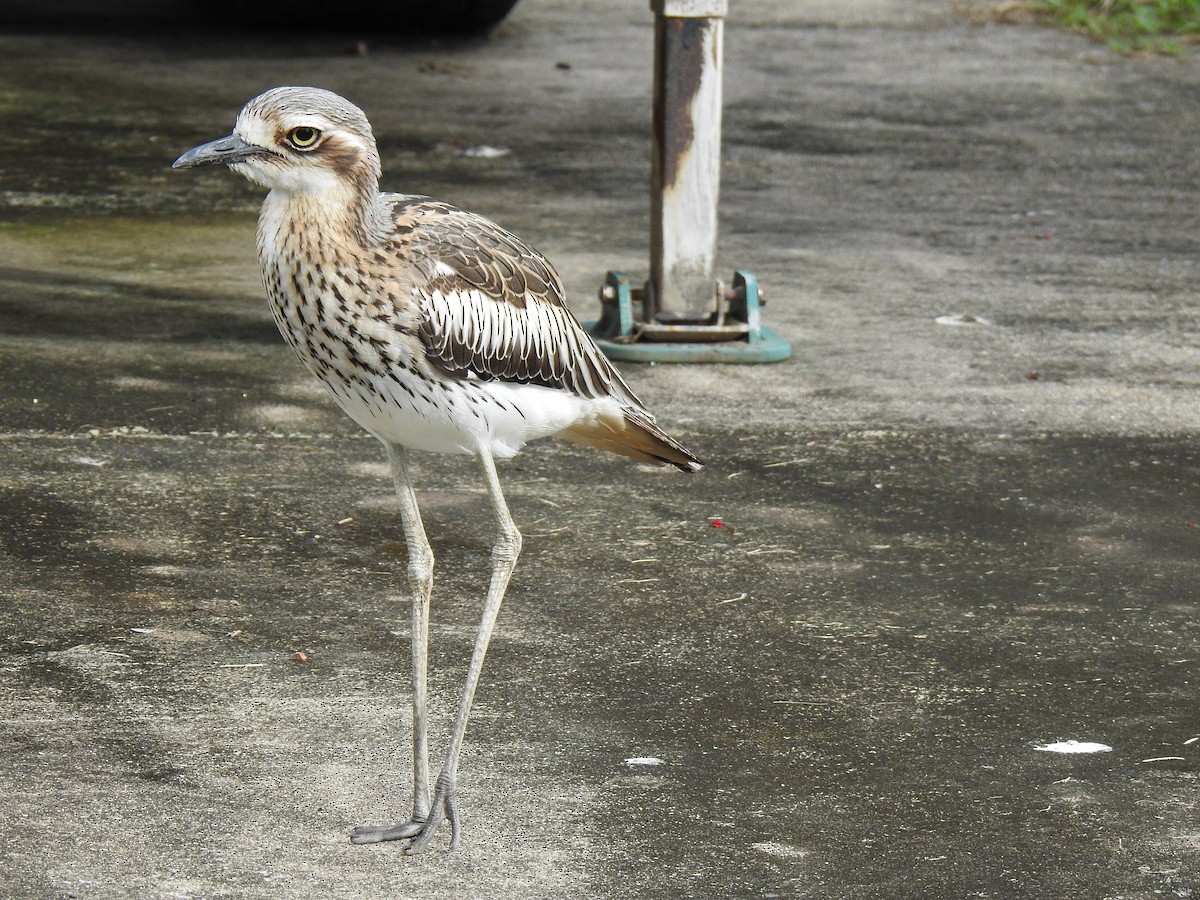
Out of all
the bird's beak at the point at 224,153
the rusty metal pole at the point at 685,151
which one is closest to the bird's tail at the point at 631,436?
the bird's beak at the point at 224,153

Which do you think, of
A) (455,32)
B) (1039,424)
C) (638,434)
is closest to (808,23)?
(455,32)

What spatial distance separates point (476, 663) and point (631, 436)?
0.70 m

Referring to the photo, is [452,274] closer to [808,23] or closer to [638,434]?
[638,434]

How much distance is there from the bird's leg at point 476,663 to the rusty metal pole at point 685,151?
3.72 meters

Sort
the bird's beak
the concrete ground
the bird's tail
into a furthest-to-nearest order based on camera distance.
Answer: the bird's tail < the concrete ground < the bird's beak

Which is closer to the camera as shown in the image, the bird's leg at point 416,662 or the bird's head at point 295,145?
the bird's head at point 295,145

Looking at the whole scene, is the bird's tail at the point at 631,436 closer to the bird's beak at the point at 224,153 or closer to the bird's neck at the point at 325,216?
the bird's neck at the point at 325,216

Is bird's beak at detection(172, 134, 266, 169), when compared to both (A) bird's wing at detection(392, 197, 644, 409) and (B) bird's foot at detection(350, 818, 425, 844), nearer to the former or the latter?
(A) bird's wing at detection(392, 197, 644, 409)

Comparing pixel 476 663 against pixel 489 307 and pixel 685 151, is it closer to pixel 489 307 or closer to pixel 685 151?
pixel 489 307

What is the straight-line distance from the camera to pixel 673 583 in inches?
205

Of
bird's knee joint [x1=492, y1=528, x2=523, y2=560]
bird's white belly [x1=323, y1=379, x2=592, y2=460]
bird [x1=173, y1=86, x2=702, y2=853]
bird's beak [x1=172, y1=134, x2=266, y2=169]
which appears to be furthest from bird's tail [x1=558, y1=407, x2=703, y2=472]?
bird's beak [x1=172, y1=134, x2=266, y2=169]

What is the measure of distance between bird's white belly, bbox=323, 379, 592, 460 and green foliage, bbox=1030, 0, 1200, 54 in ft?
39.6

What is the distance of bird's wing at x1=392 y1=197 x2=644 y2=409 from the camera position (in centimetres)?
369

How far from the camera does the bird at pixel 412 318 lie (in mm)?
3529
